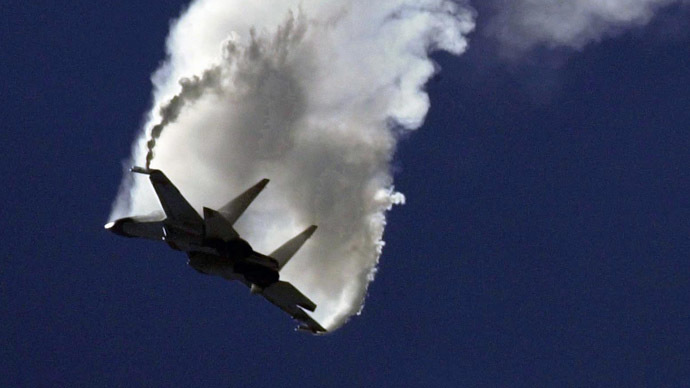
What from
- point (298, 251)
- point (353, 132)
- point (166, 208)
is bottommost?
point (166, 208)

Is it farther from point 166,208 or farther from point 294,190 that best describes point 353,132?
point 166,208

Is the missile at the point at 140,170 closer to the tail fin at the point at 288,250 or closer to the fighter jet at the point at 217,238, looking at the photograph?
the fighter jet at the point at 217,238

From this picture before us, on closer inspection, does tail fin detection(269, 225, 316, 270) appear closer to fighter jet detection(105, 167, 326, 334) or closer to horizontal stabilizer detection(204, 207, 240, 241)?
fighter jet detection(105, 167, 326, 334)

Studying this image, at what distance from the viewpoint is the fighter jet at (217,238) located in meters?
54.8

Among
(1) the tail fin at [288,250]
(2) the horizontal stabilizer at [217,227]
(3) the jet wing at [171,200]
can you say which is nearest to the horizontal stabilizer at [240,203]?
(2) the horizontal stabilizer at [217,227]

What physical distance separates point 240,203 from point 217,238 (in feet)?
6.00

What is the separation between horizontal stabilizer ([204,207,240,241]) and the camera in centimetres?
5441

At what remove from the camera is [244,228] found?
6147cm

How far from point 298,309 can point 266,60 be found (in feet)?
32.3

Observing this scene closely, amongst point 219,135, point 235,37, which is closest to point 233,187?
point 219,135

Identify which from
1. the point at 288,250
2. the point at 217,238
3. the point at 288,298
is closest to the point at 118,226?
the point at 217,238

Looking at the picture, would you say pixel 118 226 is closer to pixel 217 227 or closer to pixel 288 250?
pixel 217 227

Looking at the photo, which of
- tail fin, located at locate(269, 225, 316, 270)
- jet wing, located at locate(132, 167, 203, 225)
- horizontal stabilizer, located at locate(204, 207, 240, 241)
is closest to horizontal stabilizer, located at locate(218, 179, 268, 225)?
A: horizontal stabilizer, located at locate(204, 207, 240, 241)

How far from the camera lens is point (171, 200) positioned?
54.7 m
